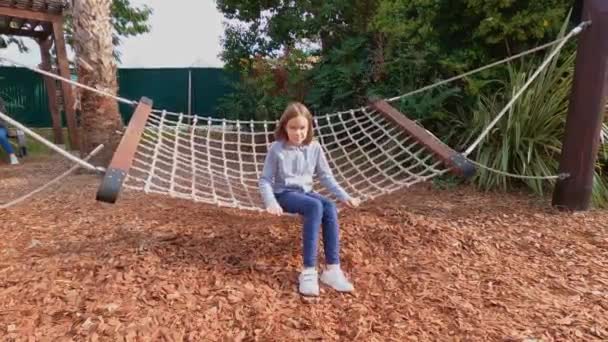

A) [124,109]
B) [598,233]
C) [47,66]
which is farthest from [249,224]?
[124,109]

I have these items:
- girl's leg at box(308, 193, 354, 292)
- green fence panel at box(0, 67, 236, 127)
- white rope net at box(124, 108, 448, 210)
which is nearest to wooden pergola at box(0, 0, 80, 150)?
white rope net at box(124, 108, 448, 210)

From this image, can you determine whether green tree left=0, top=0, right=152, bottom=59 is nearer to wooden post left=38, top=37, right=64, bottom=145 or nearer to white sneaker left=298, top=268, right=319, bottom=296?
wooden post left=38, top=37, right=64, bottom=145

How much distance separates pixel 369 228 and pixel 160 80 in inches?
328

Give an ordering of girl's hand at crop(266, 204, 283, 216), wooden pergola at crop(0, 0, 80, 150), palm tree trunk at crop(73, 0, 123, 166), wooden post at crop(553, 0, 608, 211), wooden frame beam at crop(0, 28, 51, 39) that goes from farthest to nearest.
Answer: wooden frame beam at crop(0, 28, 51, 39) < wooden pergola at crop(0, 0, 80, 150) < palm tree trunk at crop(73, 0, 123, 166) < wooden post at crop(553, 0, 608, 211) < girl's hand at crop(266, 204, 283, 216)

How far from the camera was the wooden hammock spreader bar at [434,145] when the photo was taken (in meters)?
2.04

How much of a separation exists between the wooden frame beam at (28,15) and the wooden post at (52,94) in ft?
3.09

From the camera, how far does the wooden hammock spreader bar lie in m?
2.04

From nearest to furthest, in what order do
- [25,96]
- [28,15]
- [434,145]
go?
[434,145] → [28,15] → [25,96]

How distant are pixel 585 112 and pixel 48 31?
19.9 ft

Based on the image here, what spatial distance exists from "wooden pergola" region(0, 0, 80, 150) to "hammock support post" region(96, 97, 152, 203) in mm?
3540

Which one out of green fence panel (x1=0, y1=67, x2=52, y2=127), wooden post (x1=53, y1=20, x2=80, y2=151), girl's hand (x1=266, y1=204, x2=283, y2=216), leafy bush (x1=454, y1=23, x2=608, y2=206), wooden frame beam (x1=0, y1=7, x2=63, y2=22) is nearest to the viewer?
girl's hand (x1=266, y1=204, x2=283, y2=216)

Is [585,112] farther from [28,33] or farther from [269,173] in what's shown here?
[28,33]

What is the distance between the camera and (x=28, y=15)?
4.98 m

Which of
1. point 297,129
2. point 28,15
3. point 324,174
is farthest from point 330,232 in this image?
point 28,15
